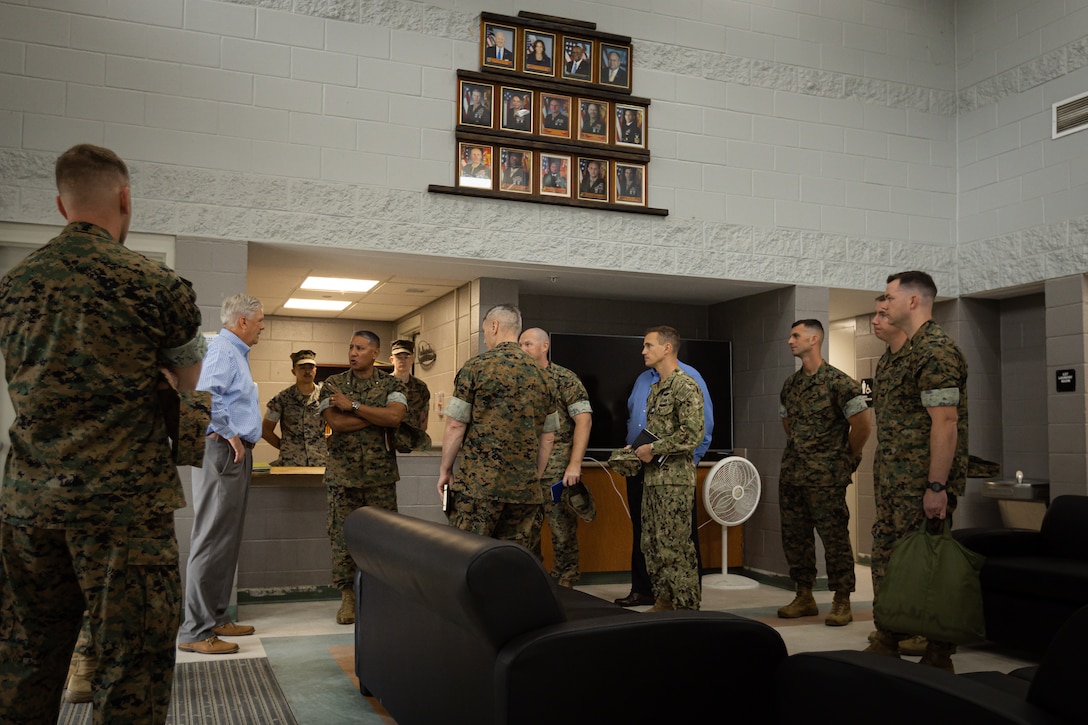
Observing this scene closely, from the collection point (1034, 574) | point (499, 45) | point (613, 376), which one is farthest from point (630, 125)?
point (1034, 574)

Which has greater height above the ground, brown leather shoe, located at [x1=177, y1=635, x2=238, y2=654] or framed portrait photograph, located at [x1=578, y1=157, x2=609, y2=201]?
framed portrait photograph, located at [x1=578, y1=157, x2=609, y2=201]

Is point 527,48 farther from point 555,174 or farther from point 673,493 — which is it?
point 673,493

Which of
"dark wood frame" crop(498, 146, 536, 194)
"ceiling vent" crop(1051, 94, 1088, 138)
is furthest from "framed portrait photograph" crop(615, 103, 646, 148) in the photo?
"ceiling vent" crop(1051, 94, 1088, 138)

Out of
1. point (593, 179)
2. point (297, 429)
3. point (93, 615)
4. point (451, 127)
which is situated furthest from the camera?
point (297, 429)

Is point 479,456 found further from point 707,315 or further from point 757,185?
point 707,315

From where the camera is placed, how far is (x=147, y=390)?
2229 millimetres

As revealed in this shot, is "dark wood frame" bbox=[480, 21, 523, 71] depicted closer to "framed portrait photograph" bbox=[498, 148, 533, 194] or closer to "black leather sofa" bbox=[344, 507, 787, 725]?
"framed portrait photograph" bbox=[498, 148, 533, 194]

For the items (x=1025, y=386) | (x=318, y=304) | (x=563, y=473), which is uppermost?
(x=318, y=304)

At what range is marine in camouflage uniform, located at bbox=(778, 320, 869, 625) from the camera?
5492 mm

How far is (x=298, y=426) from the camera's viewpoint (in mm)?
7473

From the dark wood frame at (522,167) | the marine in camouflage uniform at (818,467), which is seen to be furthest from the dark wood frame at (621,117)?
the marine in camouflage uniform at (818,467)

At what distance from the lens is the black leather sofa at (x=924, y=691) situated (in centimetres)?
162

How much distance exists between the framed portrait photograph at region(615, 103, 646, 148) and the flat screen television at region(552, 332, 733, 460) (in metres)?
1.69

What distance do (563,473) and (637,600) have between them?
3.11 feet
